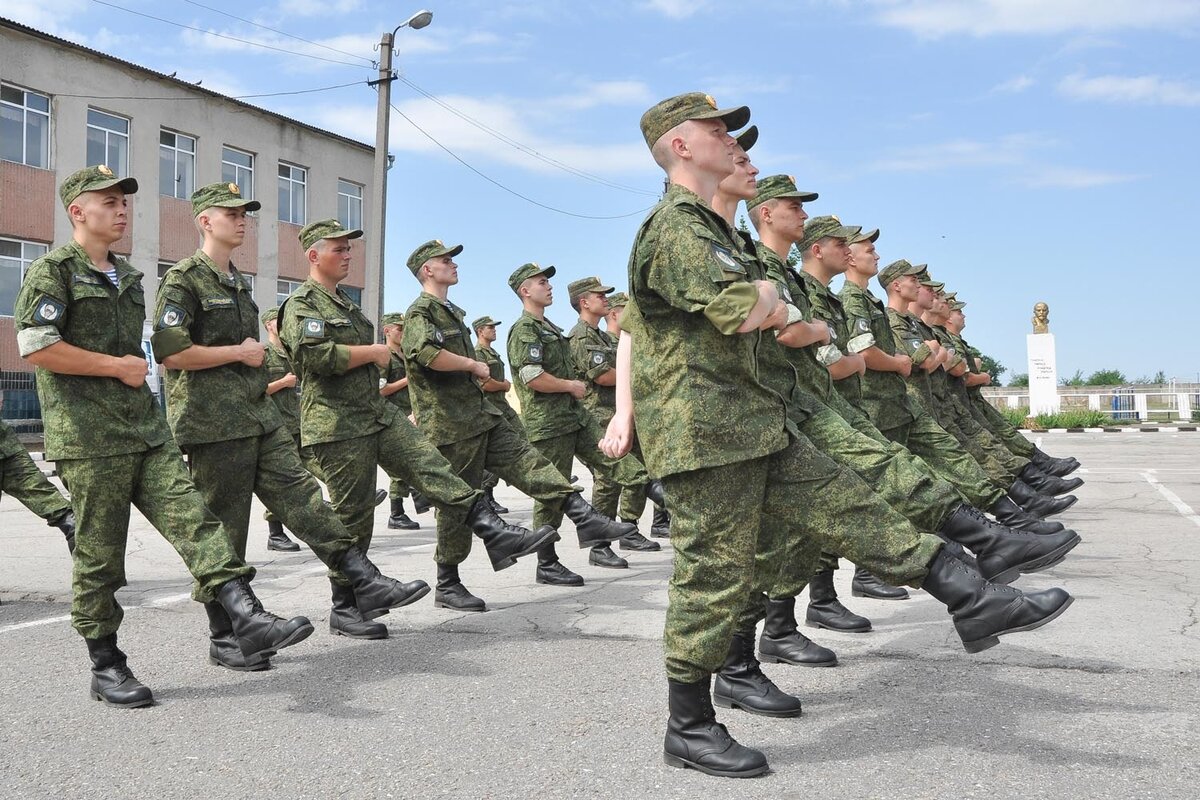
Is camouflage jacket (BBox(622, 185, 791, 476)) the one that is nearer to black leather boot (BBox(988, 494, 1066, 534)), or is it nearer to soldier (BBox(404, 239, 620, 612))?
soldier (BBox(404, 239, 620, 612))

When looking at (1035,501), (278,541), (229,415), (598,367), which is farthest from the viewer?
(278,541)

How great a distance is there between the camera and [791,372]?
4277mm

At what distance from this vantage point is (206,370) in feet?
16.2

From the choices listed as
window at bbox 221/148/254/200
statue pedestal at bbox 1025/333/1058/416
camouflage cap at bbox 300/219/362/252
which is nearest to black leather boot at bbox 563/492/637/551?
Result: camouflage cap at bbox 300/219/362/252

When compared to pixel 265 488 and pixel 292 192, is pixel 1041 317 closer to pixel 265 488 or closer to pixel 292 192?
pixel 292 192

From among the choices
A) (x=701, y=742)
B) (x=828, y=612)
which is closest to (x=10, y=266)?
(x=828, y=612)

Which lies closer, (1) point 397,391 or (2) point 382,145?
(1) point 397,391

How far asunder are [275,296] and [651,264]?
29.4m

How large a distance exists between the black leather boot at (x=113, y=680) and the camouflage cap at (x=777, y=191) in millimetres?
3224

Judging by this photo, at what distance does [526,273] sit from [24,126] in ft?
70.9

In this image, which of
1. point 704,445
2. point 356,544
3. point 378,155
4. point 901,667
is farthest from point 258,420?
point 378,155

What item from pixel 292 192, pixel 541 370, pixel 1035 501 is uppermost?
pixel 292 192

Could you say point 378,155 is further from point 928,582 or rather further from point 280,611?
point 928,582

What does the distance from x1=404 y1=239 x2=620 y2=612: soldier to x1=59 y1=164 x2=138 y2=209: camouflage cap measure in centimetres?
209
